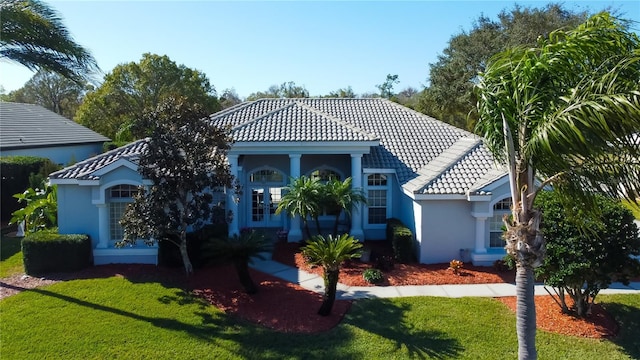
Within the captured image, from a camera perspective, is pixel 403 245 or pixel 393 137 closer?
pixel 403 245

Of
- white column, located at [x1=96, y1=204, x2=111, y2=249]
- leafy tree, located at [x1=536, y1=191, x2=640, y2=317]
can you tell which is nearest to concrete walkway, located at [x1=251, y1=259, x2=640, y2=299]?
leafy tree, located at [x1=536, y1=191, x2=640, y2=317]

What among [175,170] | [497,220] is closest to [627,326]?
[497,220]

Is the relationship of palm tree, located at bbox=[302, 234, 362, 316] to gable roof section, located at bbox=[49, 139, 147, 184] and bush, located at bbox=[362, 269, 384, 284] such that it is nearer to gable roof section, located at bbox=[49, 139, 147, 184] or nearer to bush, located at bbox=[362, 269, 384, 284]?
bush, located at bbox=[362, 269, 384, 284]

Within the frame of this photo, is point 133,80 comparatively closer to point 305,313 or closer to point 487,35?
point 487,35

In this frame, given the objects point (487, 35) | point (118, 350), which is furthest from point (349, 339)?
point (487, 35)

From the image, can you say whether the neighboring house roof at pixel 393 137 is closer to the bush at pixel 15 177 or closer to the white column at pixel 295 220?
the white column at pixel 295 220

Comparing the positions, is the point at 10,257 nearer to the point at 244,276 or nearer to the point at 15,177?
the point at 15,177

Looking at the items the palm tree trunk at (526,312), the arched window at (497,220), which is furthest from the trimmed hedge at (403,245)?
the palm tree trunk at (526,312)
